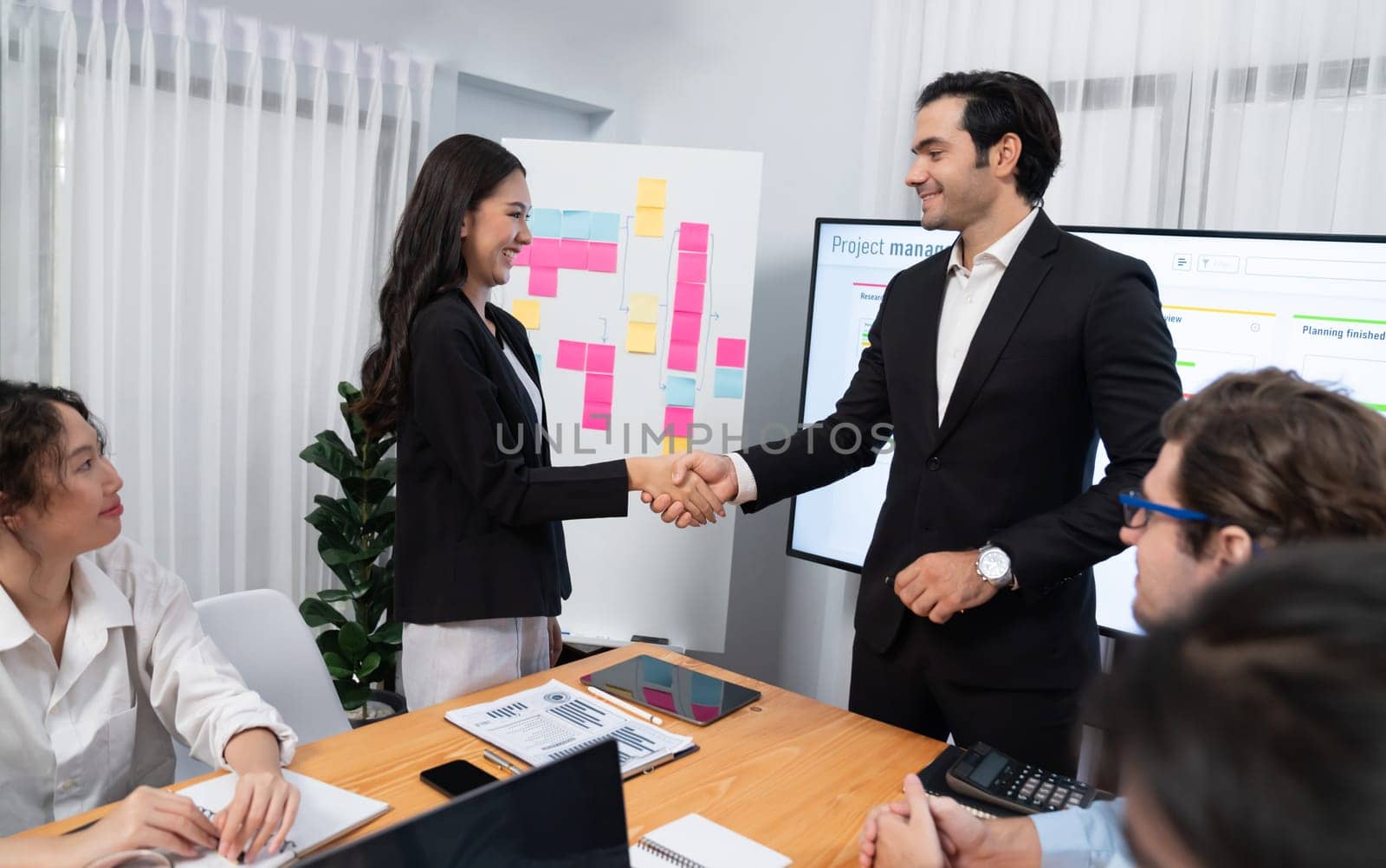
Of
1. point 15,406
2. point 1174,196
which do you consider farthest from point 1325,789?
point 1174,196

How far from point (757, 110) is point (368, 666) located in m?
2.51

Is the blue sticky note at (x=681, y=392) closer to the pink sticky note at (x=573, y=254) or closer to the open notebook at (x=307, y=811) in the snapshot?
the pink sticky note at (x=573, y=254)

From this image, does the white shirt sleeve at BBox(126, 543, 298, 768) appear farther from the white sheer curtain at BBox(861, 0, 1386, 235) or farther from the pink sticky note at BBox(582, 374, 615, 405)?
the white sheer curtain at BBox(861, 0, 1386, 235)

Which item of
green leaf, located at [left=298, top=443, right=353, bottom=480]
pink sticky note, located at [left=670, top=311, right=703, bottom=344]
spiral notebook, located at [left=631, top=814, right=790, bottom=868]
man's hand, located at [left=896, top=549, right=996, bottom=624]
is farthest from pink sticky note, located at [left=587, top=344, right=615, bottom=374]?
spiral notebook, located at [left=631, top=814, right=790, bottom=868]

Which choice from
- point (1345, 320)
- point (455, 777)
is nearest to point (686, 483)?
point (455, 777)

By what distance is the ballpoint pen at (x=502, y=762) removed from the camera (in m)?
1.40

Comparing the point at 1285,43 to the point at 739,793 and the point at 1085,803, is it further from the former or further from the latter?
the point at 739,793

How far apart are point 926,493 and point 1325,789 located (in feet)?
4.98

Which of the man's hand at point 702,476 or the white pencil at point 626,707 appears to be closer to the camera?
the white pencil at point 626,707

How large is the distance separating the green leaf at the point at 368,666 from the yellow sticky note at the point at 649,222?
1.58m

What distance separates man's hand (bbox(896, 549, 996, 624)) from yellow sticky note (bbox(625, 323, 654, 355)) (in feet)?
5.46

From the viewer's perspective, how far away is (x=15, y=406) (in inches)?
55.2

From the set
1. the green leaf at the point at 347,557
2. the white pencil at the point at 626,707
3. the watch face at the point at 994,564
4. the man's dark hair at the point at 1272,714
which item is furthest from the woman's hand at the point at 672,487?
the man's dark hair at the point at 1272,714

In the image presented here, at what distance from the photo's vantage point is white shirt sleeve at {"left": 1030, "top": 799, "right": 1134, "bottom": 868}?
3.76 ft
